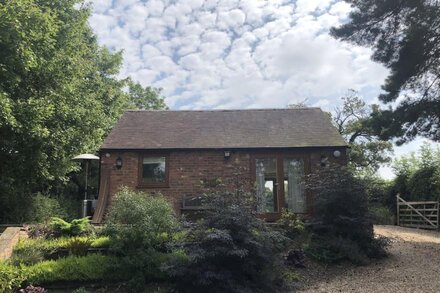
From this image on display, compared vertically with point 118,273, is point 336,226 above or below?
above

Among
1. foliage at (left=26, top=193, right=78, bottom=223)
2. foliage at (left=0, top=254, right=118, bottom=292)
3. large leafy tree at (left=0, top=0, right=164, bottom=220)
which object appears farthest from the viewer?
foliage at (left=26, top=193, right=78, bottom=223)

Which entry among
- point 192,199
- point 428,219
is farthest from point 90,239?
point 428,219

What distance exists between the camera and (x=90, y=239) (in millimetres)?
8797

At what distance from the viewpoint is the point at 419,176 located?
1930 centimetres

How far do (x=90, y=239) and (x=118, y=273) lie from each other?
147 centimetres

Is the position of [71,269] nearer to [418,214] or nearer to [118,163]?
[118,163]

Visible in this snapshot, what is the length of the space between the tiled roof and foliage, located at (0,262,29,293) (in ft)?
21.1

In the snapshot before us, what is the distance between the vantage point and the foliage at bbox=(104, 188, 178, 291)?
7705 mm

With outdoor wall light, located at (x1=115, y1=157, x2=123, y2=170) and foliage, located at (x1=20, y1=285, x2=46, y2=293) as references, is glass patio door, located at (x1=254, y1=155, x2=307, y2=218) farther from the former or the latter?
foliage, located at (x1=20, y1=285, x2=46, y2=293)

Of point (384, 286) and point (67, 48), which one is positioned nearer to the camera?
point (384, 286)

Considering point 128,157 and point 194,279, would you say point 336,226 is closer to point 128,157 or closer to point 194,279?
point 194,279

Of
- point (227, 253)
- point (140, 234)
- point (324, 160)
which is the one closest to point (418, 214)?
point (324, 160)

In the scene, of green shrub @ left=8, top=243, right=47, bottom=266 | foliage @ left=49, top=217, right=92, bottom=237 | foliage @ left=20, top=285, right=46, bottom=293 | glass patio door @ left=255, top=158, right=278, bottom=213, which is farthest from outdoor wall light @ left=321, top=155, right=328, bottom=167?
foliage @ left=20, top=285, right=46, bottom=293

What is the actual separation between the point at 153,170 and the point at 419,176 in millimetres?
13371
